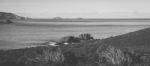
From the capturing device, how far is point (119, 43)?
20.3m

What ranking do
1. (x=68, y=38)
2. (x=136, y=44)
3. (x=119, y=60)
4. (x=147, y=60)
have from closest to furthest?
(x=119, y=60), (x=147, y=60), (x=136, y=44), (x=68, y=38)

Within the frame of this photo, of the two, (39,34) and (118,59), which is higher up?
(118,59)

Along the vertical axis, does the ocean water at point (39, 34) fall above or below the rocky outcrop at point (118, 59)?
below

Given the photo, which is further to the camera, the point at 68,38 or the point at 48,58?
the point at 68,38

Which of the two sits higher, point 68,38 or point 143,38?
point 143,38

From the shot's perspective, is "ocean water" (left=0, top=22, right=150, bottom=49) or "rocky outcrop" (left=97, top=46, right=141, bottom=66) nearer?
"rocky outcrop" (left=97, top=46, right=141, bottom=66)

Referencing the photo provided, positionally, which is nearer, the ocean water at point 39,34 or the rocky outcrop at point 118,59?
the rocky outcrop at point 118,59

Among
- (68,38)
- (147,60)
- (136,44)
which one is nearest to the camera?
(147,60)

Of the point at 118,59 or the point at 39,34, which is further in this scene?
the point at 39,34

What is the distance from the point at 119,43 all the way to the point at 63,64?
938cm

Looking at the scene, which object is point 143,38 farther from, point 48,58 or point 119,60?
point 48,58

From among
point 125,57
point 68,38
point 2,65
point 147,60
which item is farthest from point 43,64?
point 68,38

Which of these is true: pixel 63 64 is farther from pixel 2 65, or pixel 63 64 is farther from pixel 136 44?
pixel 136 44

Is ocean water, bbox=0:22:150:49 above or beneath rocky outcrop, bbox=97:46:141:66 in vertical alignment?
beneath
